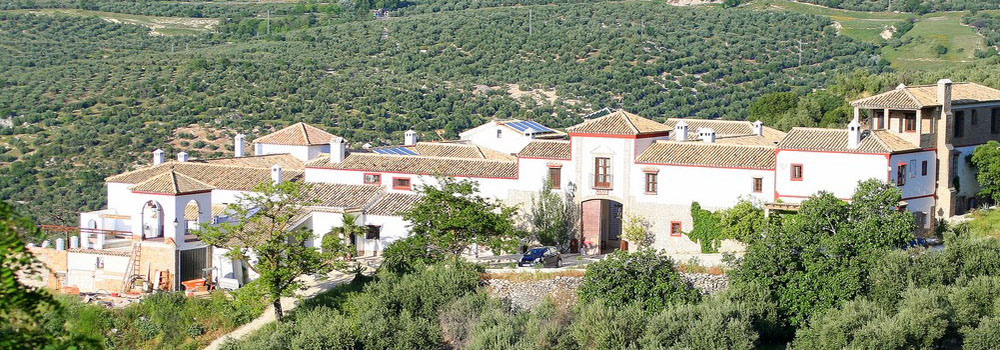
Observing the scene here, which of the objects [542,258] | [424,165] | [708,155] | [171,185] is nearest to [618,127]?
[708,155]

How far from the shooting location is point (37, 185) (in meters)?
56.2

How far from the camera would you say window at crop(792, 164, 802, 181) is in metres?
34.4

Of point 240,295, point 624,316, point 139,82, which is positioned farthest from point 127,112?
point 624,316

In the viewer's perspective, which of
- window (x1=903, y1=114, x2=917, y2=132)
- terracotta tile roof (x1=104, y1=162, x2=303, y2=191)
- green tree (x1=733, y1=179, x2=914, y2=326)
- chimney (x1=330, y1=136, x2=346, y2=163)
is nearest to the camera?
green tree (x1=733, y1=179, x2=914, y2=326)

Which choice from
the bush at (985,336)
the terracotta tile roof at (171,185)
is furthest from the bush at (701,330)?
the terracotta tile roof at (171,185)

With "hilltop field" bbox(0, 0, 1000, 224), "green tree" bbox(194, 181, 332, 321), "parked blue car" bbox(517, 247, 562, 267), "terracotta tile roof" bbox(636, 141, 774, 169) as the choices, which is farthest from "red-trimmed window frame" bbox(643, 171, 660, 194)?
"hilltop field" bbox(0, 0, 1000, 224)

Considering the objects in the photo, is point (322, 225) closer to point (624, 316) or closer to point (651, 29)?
point (624, 316)

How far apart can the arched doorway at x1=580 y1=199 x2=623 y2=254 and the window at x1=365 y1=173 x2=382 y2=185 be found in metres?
6.60

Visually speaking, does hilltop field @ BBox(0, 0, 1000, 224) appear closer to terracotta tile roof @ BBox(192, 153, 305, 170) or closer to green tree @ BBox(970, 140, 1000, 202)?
terracotta tile roof @ BBox(192, 153, 305, 170)

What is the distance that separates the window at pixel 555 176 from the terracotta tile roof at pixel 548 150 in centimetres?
34

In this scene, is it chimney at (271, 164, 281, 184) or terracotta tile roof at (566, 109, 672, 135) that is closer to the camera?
terracotta tile roof at (566, 109, 672, 135)

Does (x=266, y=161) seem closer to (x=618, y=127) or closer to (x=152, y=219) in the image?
(x=152, y=219)

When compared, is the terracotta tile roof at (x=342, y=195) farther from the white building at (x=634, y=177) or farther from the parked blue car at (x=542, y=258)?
the parked blue car at (x=542, y=258)

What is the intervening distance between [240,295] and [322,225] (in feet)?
18.9
